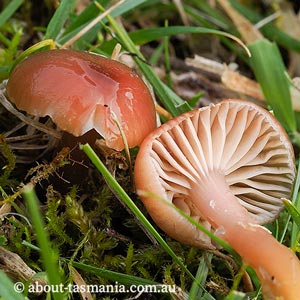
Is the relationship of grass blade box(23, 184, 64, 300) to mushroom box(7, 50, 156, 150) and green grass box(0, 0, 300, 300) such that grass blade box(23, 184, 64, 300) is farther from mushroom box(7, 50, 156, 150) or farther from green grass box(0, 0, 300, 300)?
mushroom box(7, 50, 156, 150)

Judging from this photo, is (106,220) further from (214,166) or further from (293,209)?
(293,209)

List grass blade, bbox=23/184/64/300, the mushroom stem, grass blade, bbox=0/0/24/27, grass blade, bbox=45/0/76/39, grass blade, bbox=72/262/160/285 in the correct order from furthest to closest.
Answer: grass blade, bbox=0/0/24/27 → grass blade, bbox=45/0/76/39 → grass blade, bbox=72/262/160/285 → the mushroom stem → grass blade, bbox=23/184/64/300

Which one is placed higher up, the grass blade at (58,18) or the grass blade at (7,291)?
the grass blade at (58,18)

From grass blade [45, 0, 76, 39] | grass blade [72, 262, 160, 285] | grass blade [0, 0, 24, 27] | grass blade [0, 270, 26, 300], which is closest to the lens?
grass blade [0, 270, 26, 300]

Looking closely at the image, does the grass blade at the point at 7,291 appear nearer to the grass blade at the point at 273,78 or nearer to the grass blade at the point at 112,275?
the grass blade at the point at 112,275

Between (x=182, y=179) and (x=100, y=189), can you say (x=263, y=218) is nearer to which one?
(x=182, y=179)

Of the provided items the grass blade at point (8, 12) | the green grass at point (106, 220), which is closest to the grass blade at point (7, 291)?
the green grass at point (106, 220)

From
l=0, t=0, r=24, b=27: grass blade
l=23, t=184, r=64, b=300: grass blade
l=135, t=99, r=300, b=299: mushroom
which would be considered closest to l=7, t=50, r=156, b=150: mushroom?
l=135, t=99, r=300, b=299: mushroom
